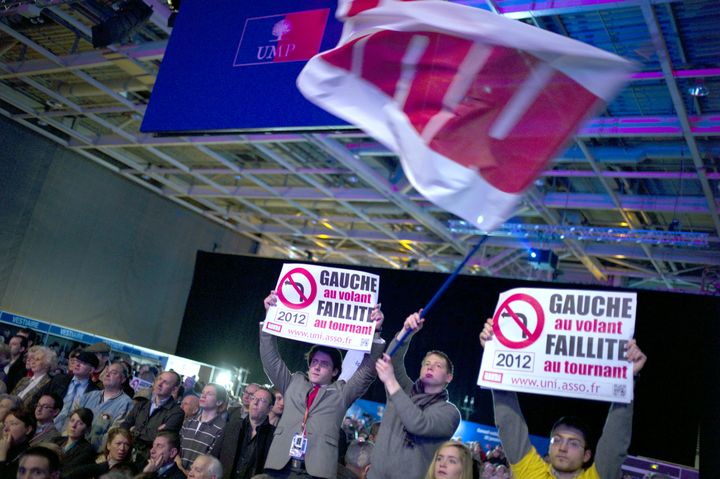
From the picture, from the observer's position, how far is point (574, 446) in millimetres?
3078

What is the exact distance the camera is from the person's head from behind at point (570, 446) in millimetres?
3059

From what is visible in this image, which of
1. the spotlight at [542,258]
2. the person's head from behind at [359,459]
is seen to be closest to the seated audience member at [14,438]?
the person's head from behind at [359,459]

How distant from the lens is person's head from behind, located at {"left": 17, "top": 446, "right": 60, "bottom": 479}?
3.75 m

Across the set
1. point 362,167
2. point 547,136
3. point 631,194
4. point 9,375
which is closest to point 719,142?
point 631,194

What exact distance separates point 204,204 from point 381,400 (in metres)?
7.75

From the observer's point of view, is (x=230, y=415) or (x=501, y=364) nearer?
(x=501, y=364)

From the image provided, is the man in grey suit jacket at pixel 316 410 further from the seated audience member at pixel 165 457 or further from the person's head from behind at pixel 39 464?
the person's head from behind at pixel 39 464

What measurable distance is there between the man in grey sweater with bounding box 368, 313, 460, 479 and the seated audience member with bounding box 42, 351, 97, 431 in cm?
342

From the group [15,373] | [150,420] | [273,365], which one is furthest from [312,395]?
[15,373]

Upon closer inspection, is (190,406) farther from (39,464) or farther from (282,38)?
(282,38)

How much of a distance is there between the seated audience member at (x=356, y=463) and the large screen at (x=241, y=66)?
2215 millimetres

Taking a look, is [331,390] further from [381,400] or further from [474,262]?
[474,262]

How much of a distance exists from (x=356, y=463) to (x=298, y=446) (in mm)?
779

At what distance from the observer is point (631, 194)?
11.2m
